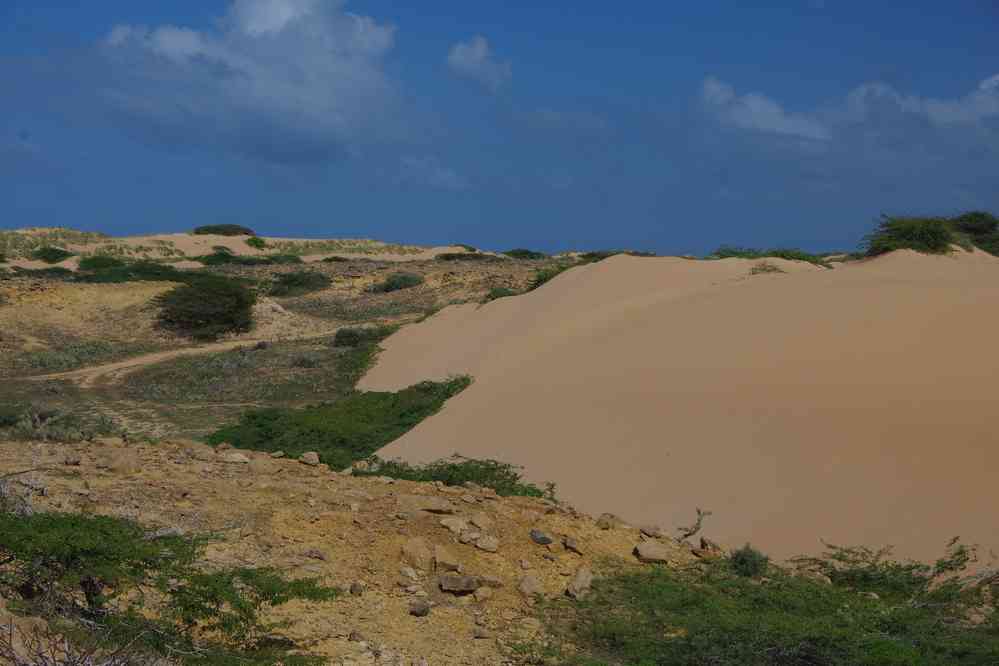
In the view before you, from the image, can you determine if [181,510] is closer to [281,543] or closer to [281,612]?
[281,543]

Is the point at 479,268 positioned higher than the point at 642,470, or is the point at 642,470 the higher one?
the point at 479,268

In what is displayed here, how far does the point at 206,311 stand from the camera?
26.8 meters

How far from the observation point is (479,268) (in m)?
36.7

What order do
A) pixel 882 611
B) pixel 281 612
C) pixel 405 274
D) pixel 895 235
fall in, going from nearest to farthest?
pixel 281 612 → pixel 882 611 → pixel 895 235 → pixel 405 274

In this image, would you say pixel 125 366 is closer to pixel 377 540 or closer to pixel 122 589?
pixel 377 540

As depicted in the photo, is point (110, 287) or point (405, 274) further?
point (405, 274)

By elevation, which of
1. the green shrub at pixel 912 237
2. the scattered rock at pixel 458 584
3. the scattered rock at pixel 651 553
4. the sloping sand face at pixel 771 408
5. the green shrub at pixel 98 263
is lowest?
the scattered rock at pixel 458 584

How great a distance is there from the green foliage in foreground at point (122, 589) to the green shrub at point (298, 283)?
98.0 ft

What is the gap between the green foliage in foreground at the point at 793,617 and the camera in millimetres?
5699

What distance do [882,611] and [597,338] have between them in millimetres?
8984

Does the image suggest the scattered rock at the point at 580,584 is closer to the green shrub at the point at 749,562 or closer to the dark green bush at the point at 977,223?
the green shrub at the point at 749,562

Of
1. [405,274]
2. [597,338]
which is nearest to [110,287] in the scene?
[405,274]

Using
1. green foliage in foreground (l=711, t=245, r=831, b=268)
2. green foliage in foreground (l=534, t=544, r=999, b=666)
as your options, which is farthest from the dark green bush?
green foliage in foreground (l=534, t=544, r=999, b=666)

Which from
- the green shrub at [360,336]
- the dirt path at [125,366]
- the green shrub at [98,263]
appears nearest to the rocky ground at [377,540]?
the dirt path at [125,366]
